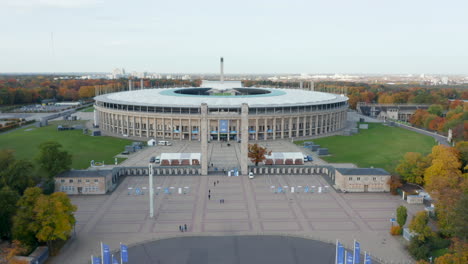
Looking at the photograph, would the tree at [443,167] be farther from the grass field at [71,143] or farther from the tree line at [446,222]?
the grass field at [71,143]

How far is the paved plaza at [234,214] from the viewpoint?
40.3 metres

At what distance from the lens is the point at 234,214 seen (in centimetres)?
4703

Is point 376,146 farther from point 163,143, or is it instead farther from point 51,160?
point 51,160

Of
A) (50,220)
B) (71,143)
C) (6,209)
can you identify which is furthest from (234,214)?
(71,143)

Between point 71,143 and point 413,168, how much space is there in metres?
78.7

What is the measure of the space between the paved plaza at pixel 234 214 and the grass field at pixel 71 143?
19.7 m

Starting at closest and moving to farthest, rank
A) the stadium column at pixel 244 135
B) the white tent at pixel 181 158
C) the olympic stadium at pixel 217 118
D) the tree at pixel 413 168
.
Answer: the tree at pixel 413 168 → the stadium column at pixel 244 135 → the white tent at pixel 181 158 → the olympic stadium at pixel 217 118

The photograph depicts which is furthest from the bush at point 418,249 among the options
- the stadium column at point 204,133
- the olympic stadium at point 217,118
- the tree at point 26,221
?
the olympic stadium at point 217,118

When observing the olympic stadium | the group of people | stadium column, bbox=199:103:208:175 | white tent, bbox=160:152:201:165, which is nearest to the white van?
the olympic stadium

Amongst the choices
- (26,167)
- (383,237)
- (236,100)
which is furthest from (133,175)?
(236,100)

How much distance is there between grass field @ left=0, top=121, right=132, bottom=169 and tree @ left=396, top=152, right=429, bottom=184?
54148 mm

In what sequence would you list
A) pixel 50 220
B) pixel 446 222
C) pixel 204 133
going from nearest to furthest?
pixel 50 220 → pixel 446 222 → pixel 204 133

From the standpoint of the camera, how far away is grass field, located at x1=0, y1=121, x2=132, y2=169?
76.1 metres

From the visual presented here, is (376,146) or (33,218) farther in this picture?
(376,146)
